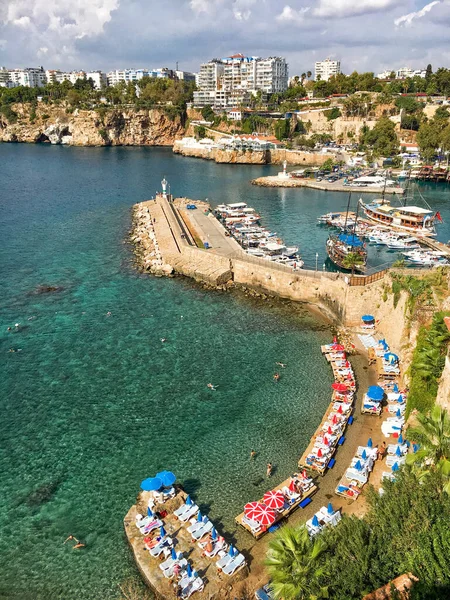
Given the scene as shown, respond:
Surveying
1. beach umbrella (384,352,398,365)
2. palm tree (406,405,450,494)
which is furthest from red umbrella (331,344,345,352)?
palm tree (406,405,450,494)

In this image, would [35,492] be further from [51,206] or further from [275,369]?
[51,206]

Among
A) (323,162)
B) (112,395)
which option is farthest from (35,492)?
(323,162)

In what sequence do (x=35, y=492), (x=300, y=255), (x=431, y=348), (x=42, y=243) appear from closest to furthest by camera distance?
(x=35, y=492) < (x=431, y=348) < (x=300, y=255) < (x=42, y=243)

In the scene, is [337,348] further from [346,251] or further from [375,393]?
[346,251]

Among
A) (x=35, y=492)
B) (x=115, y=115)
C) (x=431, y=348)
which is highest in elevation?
(x=115, y=115)

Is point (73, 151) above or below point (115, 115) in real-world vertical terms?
below

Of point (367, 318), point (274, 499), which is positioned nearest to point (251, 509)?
point (274, 499)

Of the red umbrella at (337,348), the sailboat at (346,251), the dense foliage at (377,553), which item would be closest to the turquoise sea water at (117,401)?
the red umbrella at (337,348)
